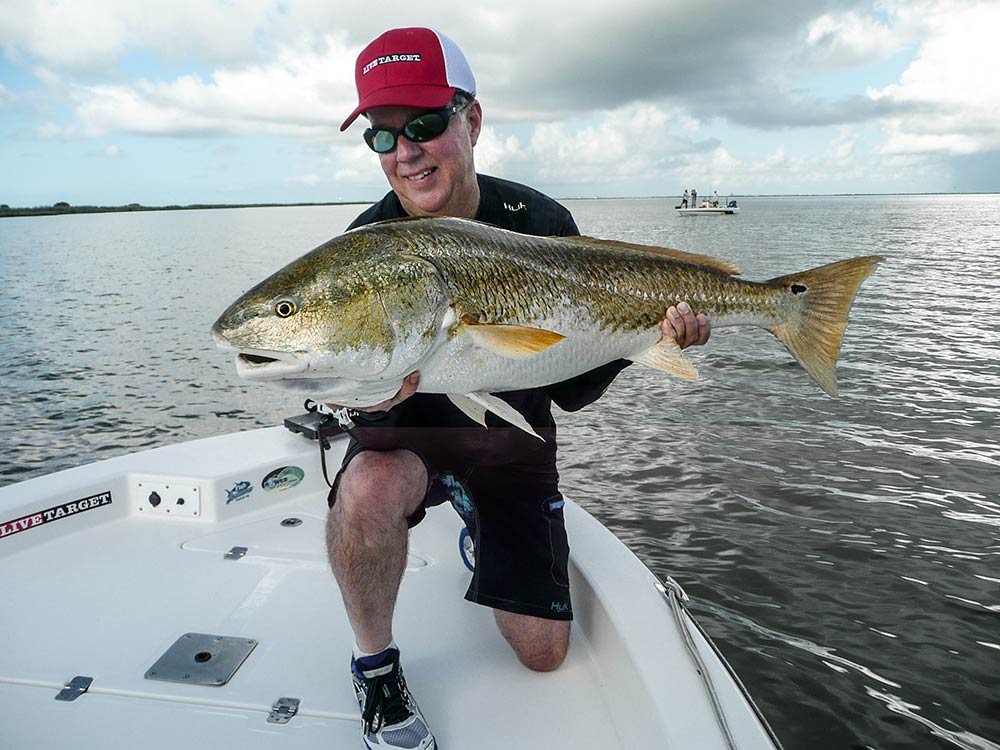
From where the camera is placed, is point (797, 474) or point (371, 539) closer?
point (371, 539)

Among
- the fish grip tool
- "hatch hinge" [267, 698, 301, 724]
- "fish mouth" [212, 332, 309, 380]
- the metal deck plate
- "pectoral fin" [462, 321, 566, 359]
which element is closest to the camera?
"fish mouth" [212, 332, 309, 380]

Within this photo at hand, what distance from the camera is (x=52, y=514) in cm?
430

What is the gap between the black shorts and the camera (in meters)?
3.33

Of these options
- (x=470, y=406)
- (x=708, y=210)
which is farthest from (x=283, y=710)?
(x=708, y=210)

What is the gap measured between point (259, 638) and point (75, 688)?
0.79 metres

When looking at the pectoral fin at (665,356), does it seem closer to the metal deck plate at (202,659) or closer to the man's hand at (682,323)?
the man's hand at (682,323)

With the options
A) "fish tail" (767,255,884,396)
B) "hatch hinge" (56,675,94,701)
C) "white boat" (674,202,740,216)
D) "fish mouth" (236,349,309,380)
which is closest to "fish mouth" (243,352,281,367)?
"fish mouth" (236,349,309,380)

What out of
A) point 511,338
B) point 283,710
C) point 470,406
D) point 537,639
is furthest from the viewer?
point 537,639

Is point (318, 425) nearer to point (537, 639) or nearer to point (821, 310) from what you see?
point (537, 639)

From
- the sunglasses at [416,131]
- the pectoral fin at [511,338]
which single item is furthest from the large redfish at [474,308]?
the sunglasses at [416,131]

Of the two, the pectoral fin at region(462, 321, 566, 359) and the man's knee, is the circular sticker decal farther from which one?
the pectoral fin at region(462, 321, 566, 359)

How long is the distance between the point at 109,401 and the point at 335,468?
10.7 metres

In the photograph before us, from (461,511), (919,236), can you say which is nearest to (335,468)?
(461,511)

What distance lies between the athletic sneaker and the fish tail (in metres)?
2.31
